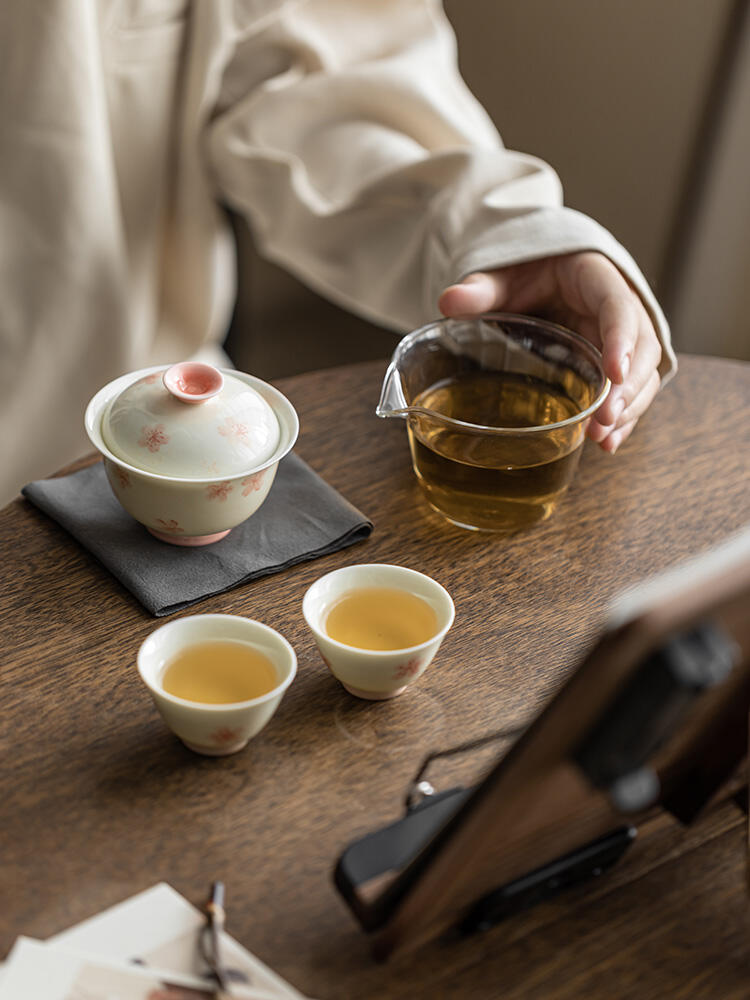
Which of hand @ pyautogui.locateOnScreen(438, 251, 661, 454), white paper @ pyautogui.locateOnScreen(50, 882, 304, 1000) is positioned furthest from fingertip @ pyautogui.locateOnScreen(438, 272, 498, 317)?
white paper @ pyautogui.locateOnScreen(50, 882, 304, 1000)

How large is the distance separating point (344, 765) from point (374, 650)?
0.09m

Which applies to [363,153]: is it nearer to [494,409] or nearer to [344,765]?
[494,409]

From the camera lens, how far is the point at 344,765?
2.24 feet

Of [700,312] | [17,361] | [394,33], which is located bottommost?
[700,312]

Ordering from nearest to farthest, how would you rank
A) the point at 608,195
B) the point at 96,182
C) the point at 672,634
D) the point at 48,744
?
the point at 672,634 → the point at 48,744 → the point at 96,182 → the point at 608,195

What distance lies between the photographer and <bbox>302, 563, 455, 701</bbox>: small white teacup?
2.27 ft

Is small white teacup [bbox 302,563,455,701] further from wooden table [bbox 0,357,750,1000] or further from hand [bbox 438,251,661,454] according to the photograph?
hand [bbox 438,251,661,454]

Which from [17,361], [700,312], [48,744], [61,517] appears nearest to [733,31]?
[700,312]

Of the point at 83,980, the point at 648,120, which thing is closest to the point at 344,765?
the point at 83,980

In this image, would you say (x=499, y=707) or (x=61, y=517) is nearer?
(x=499, y=707)

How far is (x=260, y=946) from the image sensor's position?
57 centimetres

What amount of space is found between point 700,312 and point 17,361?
1.60 meters

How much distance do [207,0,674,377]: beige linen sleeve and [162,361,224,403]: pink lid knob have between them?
40 centimetres

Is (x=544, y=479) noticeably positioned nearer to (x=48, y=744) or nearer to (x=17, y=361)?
(x=48, y=744)
